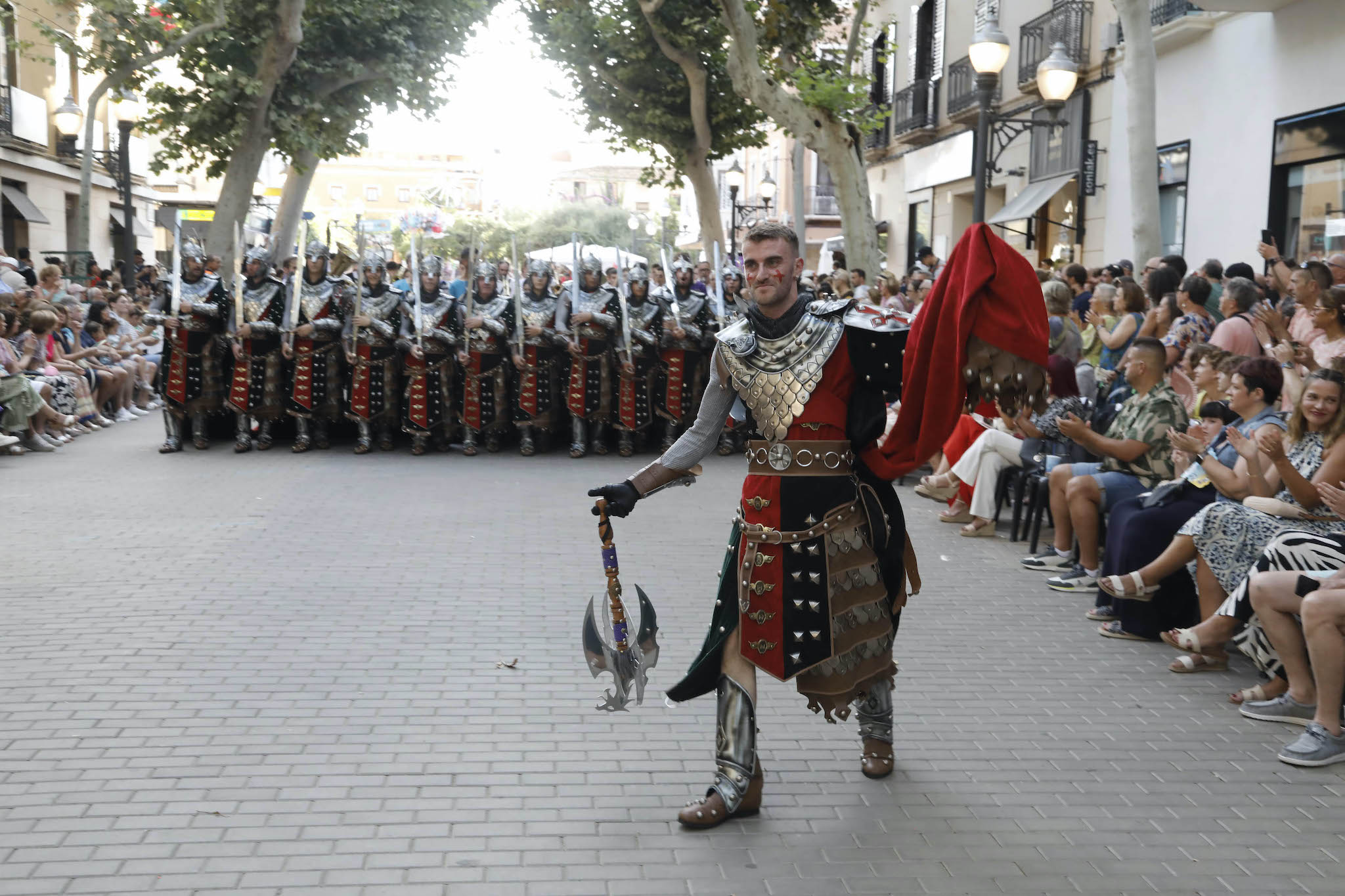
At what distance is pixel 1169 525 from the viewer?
6.67 metres

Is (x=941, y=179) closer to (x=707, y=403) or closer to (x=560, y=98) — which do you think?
(x=560, y=98)

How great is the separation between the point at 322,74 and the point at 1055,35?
1184 centimetres

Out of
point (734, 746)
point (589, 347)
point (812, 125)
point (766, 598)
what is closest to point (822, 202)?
point (812, 125)

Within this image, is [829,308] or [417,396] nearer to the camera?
[829,308]

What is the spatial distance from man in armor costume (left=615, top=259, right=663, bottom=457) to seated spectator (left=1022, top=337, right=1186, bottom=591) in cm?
615

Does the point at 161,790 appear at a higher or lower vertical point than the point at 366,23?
lower

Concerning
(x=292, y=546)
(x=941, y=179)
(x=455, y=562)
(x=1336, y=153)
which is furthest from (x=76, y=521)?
(x=941, y=179)

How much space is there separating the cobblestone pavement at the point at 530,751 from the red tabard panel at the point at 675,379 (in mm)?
5262

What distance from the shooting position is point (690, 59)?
2092 cm

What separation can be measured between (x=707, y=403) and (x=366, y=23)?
18744 mm

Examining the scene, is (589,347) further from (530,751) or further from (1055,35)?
(1055,35)

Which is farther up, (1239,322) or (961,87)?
(961,87)

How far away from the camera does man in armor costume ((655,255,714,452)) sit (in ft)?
44.3

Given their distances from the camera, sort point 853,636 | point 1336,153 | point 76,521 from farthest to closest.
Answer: point 1336,153 → point 76,521 → point 853,636
